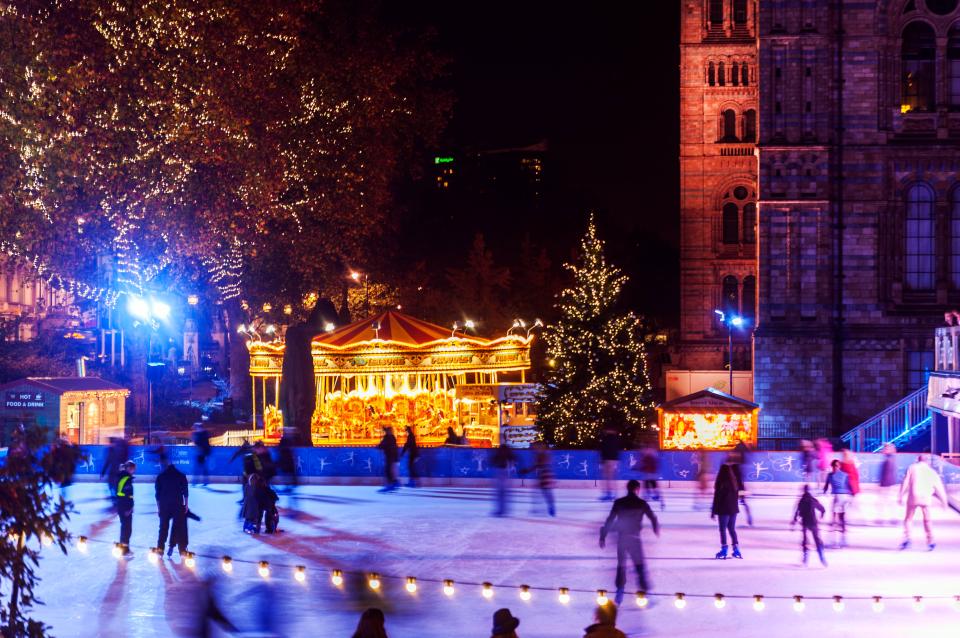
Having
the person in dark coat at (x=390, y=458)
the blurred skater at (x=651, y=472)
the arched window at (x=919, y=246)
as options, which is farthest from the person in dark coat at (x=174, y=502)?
the arched window at (x=919, y=246)

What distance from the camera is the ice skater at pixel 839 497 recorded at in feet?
61.6

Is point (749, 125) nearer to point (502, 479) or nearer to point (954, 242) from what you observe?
point (954, 242)

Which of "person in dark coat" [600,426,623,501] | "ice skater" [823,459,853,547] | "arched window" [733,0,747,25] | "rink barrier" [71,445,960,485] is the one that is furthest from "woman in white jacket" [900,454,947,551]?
"arched window" [733,0,747,25]

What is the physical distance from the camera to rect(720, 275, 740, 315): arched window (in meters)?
55.6

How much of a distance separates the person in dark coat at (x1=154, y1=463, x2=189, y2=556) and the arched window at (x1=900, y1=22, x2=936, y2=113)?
30339mm

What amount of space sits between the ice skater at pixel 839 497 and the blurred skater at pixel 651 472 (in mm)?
4295

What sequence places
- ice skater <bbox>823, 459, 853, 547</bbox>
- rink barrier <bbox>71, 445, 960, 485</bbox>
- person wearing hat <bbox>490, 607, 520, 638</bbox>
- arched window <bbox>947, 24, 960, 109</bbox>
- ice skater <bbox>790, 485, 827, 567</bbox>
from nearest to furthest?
1. person wearing hat <bbox>490, 607, 520, 638</bbox>
2. ice skater <bbox>790, 485, 827, 567</bbox>
3. ice skater <bbox>823, 459, 853, 547</bbox>
4. rink barrier <bbox>71, 445, 960, 485</bbox>
5. arched window <bbox>947, 24, 960, 109</bbox>

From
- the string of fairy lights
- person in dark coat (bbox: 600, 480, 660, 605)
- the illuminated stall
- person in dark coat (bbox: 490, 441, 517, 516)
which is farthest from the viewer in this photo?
the illuminated stall

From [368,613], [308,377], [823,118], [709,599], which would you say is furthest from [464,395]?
[368,613]

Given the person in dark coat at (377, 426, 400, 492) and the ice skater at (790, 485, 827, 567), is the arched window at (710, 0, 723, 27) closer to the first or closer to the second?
the person in dark coat at (377, 426, 400, 492)

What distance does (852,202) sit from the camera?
128 ft

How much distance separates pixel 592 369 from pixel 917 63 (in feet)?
51.5

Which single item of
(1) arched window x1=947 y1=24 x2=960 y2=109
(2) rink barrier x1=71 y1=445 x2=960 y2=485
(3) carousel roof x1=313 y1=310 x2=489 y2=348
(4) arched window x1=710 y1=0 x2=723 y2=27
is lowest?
(2) rink barrier x1=71 y1=445 x2=960 y2=485

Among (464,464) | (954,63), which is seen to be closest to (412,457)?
(464,464)
